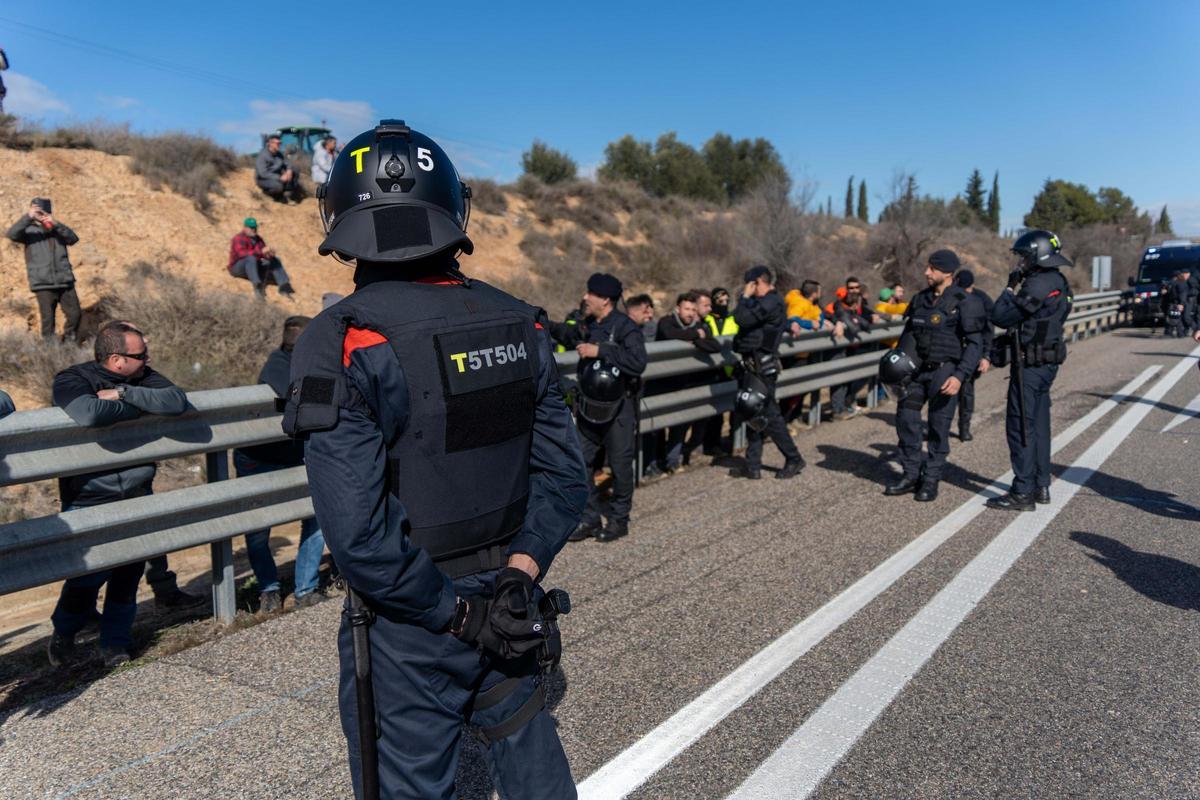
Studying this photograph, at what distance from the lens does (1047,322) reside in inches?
277

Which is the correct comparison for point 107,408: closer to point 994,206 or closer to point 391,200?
point 391,200

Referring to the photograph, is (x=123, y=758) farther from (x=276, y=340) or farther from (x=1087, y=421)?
(x=276, y=340)

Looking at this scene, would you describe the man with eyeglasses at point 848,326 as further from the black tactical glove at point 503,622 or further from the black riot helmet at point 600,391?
the black tactical glove at point 503,622

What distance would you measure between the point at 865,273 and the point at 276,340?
98.0 ft

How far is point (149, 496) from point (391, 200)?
2859mm

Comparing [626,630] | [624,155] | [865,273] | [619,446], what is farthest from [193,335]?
[624,155]

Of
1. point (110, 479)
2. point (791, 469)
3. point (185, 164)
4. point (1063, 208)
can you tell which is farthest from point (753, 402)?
point (1063, 208)

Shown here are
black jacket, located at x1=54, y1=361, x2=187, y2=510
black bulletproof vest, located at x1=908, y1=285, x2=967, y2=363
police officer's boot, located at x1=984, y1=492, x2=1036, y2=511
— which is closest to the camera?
black jacket, located at x1=54, y1=361, x2=187, y2=510

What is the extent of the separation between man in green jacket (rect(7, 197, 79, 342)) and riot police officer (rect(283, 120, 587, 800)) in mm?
12081

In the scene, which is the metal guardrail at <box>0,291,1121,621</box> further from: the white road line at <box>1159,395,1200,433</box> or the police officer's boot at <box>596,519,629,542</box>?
the white road line at <box>1159,395,1200,433</box>

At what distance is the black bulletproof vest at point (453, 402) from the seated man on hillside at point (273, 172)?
2213 cm

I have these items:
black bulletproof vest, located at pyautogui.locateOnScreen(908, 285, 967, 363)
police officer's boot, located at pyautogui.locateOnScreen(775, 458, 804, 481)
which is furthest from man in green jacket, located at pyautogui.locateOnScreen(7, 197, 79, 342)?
black bulletproof vest, located at pyautogui.locateOnScreen(908, 285, 967, 363)

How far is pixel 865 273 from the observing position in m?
38.9

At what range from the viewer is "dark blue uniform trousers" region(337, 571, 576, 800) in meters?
2.06
